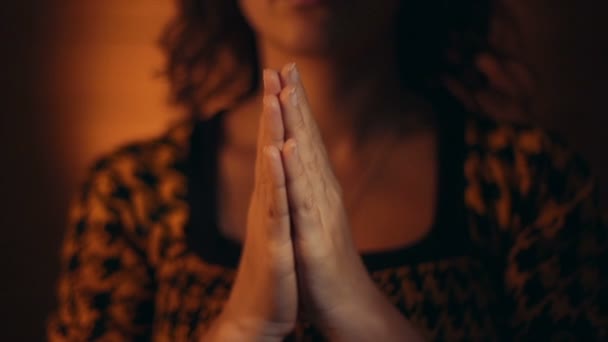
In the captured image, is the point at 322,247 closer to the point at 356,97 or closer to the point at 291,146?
the point at 291,146

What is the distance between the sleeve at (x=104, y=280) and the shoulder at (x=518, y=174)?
307 mm

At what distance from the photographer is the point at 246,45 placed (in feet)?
2.56

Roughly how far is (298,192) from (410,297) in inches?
6.7

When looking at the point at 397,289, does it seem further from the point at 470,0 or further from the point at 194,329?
the point at 470,0

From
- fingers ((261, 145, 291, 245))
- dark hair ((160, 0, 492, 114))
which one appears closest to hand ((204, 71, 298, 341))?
fingers ((261, 145, 291, 245))

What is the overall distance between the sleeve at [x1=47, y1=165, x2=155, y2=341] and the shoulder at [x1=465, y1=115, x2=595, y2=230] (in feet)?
1.01

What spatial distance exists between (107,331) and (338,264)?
0.82ft

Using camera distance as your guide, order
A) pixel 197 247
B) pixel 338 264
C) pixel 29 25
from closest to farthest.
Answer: pixel 338 264, pixel 197 247, pixel 29 25

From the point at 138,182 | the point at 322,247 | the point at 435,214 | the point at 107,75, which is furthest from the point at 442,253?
the point at 107,75

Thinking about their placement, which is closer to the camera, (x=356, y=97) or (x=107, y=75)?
(x=356, y=97)

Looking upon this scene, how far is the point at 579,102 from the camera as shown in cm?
91

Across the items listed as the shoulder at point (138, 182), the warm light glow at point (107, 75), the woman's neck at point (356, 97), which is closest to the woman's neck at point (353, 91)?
the woman's neck at point (356, 97)

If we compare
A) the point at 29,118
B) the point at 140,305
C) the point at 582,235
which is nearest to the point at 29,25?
the point at 29,118

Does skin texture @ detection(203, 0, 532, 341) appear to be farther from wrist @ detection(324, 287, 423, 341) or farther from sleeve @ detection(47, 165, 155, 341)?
sleeve @ detection(47, 165, 155, 341)
